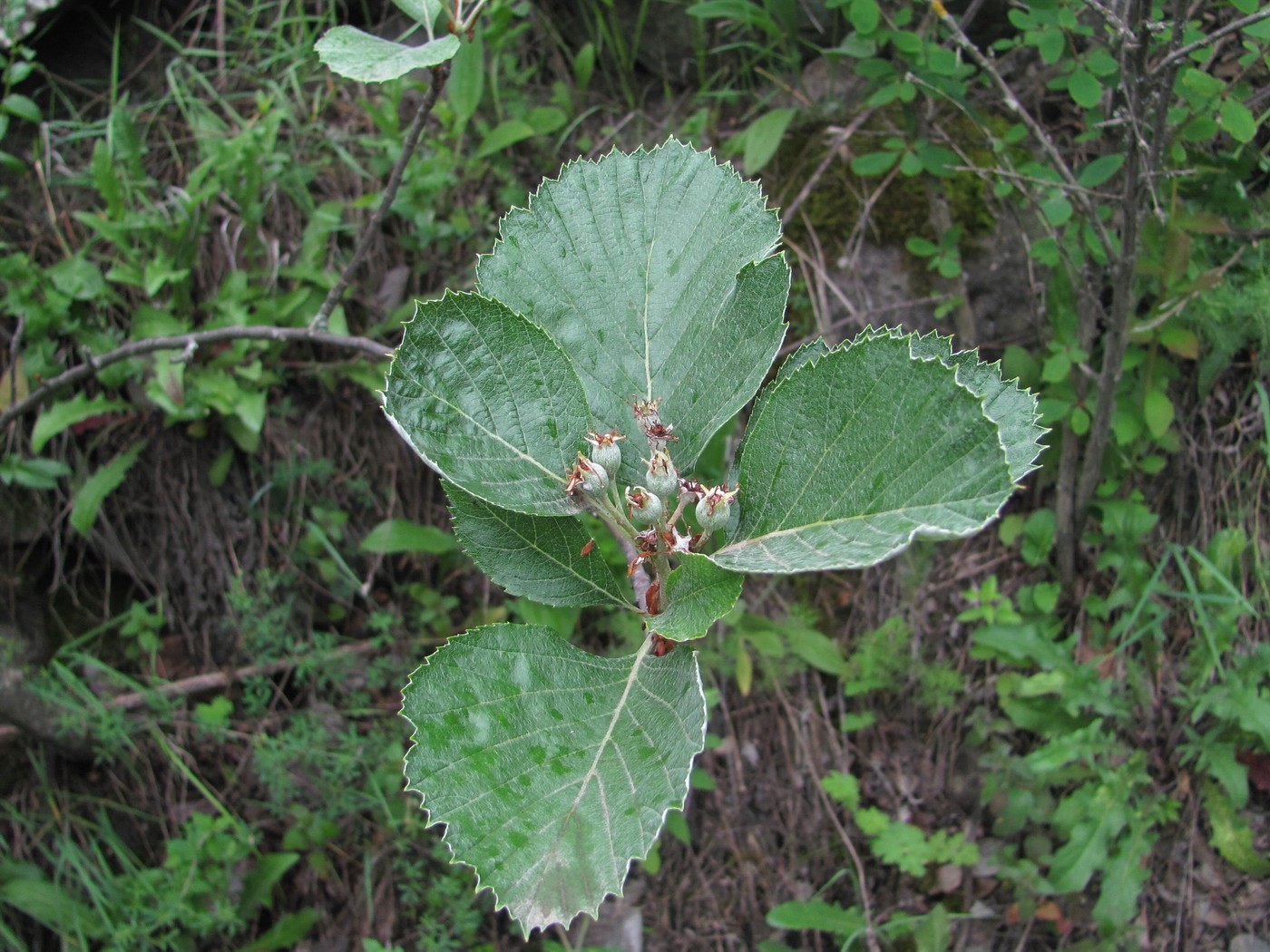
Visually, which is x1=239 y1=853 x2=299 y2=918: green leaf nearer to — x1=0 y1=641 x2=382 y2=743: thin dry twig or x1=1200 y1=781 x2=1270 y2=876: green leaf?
x1=0 y1=641 x2=382 y2=743: thin dry twig

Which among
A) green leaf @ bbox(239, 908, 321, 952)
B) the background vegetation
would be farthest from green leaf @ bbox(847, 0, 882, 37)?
green leaf @ bbox(239, 908, 321, 952)

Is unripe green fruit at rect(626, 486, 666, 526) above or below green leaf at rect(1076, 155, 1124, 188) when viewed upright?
above

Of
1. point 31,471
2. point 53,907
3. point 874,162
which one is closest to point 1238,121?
point 874,162

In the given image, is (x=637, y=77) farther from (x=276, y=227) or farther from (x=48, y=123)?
(x=48, y=123)

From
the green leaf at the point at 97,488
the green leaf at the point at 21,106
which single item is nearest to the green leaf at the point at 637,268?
the green leaf at the point at 97,488

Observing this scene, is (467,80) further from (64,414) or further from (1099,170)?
(1099,170)

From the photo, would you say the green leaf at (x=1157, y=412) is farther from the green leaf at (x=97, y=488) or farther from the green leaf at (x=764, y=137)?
the green leaf at (x=97, y=488)
